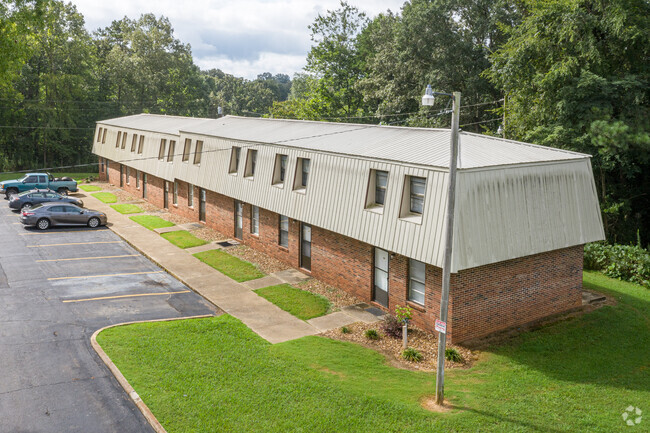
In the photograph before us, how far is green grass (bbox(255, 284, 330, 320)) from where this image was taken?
18750mm

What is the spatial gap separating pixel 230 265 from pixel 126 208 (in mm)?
16478

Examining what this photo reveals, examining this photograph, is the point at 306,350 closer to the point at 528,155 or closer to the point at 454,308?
the point at 454,308

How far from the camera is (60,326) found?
1714 centimetres

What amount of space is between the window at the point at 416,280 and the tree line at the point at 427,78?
6337 millimetres

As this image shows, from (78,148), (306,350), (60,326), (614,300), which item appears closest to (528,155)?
(614,300)

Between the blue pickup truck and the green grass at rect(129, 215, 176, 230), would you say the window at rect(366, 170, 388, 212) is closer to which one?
the green grass at rect(129, 215, 176, 230)

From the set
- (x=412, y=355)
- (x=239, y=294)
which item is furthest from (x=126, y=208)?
(x=412, y=355)

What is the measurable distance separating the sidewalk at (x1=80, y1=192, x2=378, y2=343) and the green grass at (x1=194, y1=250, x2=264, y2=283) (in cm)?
32

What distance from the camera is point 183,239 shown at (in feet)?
94.1

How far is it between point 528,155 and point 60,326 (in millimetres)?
15975

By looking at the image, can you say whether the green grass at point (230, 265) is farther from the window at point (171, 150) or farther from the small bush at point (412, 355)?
the window at point (171, 150)

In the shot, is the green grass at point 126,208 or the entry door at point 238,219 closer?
the entry door at point 238,219

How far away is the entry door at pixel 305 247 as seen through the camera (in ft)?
75.8

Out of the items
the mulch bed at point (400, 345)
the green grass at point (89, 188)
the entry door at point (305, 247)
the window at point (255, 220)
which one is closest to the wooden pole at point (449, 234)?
the mulch bed at point (400, 345)
